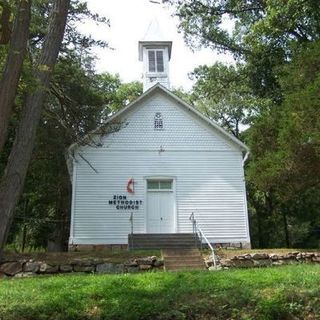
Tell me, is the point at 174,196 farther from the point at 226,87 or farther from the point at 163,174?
the point at 226,87

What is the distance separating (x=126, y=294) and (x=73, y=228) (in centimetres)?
1150

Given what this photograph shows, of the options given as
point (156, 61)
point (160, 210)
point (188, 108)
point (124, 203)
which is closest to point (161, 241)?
point (160, 210)

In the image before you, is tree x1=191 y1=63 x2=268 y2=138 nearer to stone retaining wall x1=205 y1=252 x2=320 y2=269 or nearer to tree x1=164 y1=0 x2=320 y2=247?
tree x1=164 y1=0 x2=320 y2=247

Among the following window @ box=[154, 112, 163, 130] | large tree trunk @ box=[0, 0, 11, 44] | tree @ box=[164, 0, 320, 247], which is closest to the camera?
large tree trunk @ box=[0, 0, 11, 44]

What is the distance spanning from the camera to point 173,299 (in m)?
7.85

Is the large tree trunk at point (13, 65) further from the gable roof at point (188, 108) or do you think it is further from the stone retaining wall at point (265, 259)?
the gable roof at point (188, 108)

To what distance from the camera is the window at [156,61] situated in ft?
82.6

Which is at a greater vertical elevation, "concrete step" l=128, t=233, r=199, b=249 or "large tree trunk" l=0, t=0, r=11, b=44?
"large tree trunk" l=0, t=0, r=11, b=44

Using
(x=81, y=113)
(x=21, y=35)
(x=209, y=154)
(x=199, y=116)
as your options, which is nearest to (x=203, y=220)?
(x=209, y=154)

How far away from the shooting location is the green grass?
729 centimetres

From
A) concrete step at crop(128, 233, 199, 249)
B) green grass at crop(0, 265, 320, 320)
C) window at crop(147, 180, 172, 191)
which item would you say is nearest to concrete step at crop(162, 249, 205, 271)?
concrete step at crop(128, 233, 199, 249)

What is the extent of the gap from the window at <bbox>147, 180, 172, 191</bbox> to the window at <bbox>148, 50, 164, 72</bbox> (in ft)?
23.3

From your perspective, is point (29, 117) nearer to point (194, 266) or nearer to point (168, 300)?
point (168, 300)

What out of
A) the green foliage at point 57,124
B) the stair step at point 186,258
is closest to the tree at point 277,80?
the stair step at point 186,258
